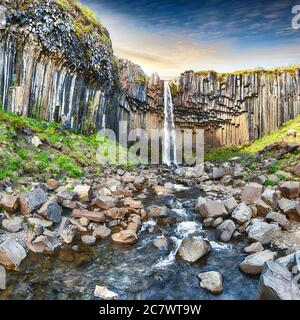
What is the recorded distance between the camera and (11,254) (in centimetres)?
723

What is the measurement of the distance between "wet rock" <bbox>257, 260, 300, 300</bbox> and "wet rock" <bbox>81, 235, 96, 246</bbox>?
486 centimetres

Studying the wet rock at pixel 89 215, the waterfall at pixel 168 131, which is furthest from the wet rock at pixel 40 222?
the waterfall at pixel 168 131

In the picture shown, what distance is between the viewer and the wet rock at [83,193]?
11.8 metres

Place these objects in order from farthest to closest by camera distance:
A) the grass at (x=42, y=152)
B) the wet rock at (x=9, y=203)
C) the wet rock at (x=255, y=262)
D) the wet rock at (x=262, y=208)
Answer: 1. the grass at (x=42, y=152)
2. the wet rock at (x=262, y=208)
3. the wet rock at (x=9, y=203)
4. the wet rock at (x=255, y=262)

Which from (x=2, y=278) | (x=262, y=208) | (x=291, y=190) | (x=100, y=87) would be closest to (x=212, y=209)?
(x=262, y=208)

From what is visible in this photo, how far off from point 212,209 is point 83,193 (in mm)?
5033

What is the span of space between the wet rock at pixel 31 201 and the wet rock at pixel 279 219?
293 inches

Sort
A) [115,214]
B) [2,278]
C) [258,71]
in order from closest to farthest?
1. [2,278]
2. [115,214]
3. [258,71]

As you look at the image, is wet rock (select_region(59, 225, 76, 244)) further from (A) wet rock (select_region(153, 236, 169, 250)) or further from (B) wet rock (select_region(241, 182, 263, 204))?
(B) wet rock (select_region(241, 182, 263, 204))

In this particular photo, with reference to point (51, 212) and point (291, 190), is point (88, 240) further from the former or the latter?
point (291, 190)

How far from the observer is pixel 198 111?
34.8 meters

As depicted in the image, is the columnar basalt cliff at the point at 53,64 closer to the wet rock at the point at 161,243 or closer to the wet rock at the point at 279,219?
the wet rock at the point at 161,243

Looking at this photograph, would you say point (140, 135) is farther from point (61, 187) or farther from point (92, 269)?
point (92, 269)
